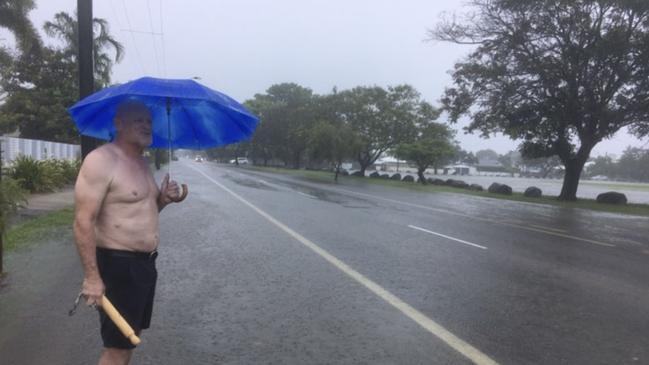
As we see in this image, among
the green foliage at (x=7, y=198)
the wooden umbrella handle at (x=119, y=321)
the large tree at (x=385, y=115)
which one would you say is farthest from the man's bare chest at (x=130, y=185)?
the large tree at (x=385, y=115)

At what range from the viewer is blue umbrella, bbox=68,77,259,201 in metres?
3.36

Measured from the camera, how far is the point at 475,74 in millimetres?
30219

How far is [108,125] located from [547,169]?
11950 centimetres

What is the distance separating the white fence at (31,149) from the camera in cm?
1934

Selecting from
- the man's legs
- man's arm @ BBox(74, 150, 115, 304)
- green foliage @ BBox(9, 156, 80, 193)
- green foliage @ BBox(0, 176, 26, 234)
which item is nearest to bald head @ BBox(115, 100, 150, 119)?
man's arm @ BBox(74, 150, 115, 304)

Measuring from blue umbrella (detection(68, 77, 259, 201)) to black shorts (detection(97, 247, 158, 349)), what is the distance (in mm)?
597

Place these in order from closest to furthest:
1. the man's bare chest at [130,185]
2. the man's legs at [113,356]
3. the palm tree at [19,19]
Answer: the man's bare chest at [130,185]
the man's legs at [113,356]
the palm tree at [19,19]

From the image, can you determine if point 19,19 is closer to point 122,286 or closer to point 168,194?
point 168,194

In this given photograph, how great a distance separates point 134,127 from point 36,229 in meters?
9.14

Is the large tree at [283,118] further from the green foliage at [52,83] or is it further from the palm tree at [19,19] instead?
the palm tree at [19,19]

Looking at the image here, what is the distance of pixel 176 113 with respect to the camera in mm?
4164

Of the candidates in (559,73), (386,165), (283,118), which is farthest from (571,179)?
(386,165)

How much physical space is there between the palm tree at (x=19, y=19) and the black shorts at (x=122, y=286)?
19.6 m

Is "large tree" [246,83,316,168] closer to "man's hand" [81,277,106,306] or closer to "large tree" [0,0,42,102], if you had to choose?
"large tree" [0,0,42,102]
